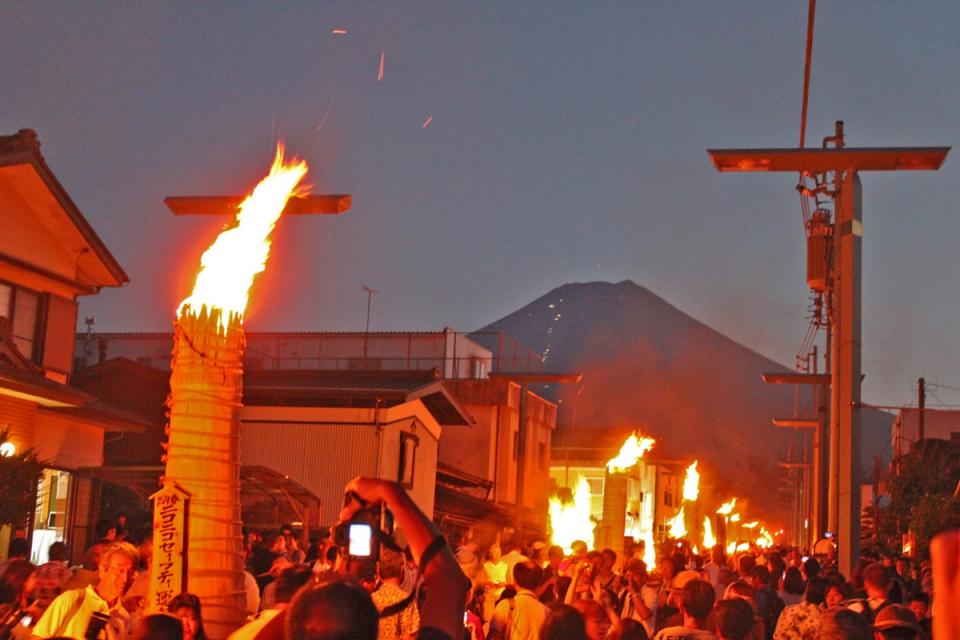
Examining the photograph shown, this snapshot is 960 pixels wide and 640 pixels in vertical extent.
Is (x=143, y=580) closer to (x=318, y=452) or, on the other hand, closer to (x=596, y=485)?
(x=318, y=452)

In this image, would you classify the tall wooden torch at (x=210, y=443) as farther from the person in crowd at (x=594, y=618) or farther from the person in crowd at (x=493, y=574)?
the person in crowd at (x=493, y=574)

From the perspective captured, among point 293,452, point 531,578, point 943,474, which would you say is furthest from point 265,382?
point 531,578

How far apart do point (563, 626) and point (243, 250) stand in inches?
151

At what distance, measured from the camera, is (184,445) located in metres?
8.09

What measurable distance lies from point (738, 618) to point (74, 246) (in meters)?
21.2

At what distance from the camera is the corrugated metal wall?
31.4 meters

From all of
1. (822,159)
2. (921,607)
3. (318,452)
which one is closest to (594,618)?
(921,607)

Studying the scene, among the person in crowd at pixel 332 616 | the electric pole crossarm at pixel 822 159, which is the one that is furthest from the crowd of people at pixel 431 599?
the electric pole crossarm at pixel 822 159

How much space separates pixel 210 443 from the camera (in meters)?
8.15

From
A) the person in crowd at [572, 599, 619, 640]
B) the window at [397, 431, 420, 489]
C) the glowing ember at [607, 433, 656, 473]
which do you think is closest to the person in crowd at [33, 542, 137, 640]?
the person in crowd at [572, 599, 619, 640]

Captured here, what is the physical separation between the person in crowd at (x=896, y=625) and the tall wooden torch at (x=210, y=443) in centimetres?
411

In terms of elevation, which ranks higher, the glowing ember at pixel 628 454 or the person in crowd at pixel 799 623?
the glowing ember at pixel 628 454

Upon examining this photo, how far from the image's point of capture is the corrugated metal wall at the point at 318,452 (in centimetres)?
3142

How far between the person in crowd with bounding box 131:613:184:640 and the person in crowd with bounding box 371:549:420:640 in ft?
9.20
